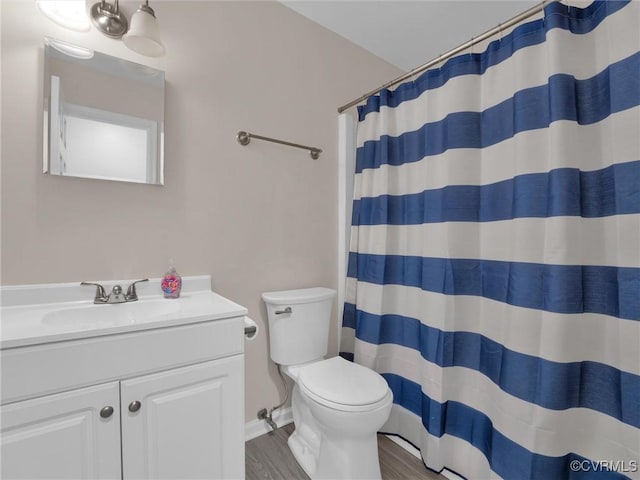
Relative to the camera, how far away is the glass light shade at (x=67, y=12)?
1.10m

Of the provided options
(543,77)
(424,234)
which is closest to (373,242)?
(424,234)

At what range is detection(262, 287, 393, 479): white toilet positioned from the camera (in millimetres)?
1220

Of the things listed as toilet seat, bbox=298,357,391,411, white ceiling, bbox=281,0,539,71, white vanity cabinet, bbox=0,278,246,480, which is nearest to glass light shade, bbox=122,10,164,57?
white ceiling, bbox=281,0,539,71

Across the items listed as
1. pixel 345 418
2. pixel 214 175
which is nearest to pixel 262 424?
pixel 345 418

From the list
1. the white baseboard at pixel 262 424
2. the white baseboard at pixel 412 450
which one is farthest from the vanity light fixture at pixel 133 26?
the white baseboard at pixel 412 450

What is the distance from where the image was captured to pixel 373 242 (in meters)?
1.79

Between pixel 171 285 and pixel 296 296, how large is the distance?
2.05 ft

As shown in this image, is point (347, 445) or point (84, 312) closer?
point (84, 312)

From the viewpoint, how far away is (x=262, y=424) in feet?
5.53

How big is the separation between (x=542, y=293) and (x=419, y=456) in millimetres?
1094

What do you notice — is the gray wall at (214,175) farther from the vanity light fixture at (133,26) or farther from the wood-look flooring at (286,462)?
the wood-look flooring at (286,462)

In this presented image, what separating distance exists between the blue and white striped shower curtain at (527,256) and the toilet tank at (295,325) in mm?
482

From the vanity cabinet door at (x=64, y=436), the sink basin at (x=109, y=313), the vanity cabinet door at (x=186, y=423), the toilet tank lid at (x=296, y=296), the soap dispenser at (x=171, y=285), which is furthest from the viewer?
the toilet tank lid at (x=296, y=296)

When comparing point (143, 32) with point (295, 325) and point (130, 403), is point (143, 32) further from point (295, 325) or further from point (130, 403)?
point (295, 325)
